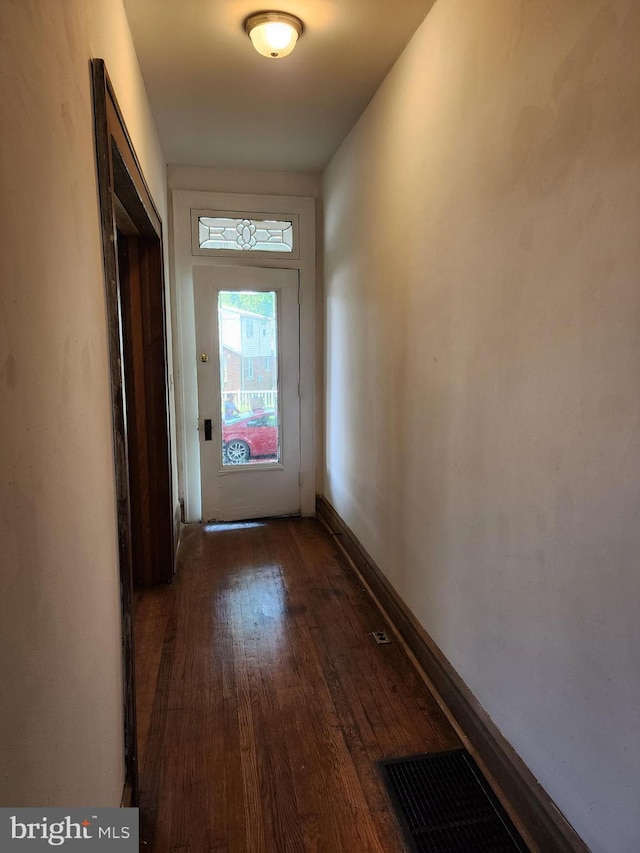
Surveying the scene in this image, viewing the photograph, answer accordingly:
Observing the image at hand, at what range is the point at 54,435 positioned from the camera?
92 centimetres


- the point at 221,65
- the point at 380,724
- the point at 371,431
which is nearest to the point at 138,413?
the point at 371,431

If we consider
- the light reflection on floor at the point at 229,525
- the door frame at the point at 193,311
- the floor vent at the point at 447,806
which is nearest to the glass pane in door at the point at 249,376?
the door frame at the point at 193,311

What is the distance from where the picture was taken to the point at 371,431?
2848 millimetres

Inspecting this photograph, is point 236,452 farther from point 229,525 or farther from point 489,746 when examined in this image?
point 489,746

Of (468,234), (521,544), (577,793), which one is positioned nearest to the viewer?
(577,793)

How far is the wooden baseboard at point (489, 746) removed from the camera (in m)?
1.34

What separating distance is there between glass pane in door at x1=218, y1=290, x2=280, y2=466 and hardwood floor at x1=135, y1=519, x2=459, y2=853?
1179mm

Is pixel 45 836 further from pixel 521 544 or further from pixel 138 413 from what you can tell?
pixel 138 413

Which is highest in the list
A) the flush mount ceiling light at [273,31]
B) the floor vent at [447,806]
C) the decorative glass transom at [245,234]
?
the flush mount ceiling light at [273,31]

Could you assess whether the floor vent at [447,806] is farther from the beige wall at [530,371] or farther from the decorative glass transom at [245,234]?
the decorative glass transom at [245,234]

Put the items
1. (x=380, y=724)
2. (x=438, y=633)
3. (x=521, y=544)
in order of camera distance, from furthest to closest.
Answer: (x=438, y=633) < (x=380, y=724) < (x=521, y=544)

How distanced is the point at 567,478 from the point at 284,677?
1497mm

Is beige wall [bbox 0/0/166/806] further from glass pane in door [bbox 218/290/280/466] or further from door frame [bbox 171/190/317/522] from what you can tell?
glass pane in door [bbox 218/290/280/466]

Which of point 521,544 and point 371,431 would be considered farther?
point 371,431
